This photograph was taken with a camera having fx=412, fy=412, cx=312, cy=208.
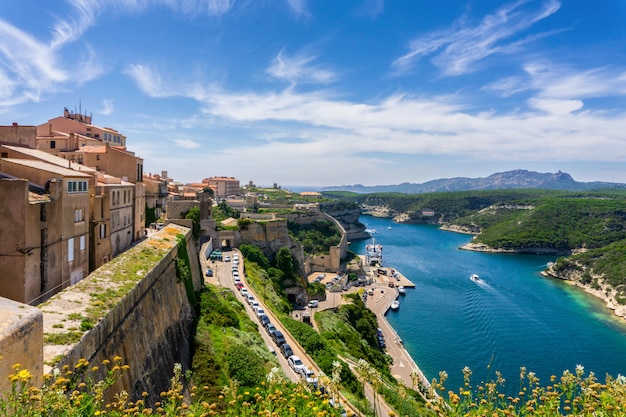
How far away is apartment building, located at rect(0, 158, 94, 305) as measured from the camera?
10.6m

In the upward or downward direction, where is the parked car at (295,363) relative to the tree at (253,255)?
downward

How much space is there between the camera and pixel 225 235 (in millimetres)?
43125

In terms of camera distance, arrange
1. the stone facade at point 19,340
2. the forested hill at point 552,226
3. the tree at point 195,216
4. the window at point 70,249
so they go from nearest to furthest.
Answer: the stone facade at point 19,340
the window at point 70,249
the tree at point 195,216
the forested hill at point 552,226

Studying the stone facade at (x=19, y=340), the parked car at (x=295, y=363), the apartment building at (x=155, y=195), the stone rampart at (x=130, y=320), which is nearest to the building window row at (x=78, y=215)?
the stone rampart at (x=130, y=320)

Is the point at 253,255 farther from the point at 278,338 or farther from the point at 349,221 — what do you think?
the point at 349,221

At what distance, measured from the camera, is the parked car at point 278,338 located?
21609 mm

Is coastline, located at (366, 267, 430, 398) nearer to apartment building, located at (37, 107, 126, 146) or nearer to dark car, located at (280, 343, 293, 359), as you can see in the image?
dark car, located at (280, 343, 293, 359)

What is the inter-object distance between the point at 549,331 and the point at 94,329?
4736 cm

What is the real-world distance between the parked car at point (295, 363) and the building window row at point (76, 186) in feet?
37.8

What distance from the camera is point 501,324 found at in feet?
147

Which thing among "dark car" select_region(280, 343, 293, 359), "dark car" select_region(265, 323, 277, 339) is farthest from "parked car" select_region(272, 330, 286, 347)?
"dark car" select_region(280, 343, 293, 359)

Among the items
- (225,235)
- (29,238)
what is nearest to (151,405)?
(29,238)

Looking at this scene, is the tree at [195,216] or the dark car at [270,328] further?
the tree at [195,216]

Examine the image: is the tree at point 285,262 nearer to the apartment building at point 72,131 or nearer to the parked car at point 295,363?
the apartment building at point 72,131
